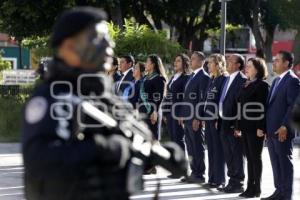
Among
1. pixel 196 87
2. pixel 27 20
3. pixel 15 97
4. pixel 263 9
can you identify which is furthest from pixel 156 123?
pixel 263 9

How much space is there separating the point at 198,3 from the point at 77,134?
24.6 meters

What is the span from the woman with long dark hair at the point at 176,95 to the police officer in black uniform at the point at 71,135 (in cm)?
718

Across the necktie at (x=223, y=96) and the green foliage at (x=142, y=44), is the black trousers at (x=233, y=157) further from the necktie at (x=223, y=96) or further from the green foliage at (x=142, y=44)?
the green foliage at (x=142, y=44)

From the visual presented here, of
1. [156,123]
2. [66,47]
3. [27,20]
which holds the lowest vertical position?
[156,123]

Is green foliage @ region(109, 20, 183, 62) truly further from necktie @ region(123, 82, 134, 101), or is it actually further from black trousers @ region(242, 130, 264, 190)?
black trousers @ region(242, 130, 264, 190)

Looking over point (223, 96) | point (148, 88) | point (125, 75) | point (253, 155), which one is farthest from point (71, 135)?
point (125, 75)

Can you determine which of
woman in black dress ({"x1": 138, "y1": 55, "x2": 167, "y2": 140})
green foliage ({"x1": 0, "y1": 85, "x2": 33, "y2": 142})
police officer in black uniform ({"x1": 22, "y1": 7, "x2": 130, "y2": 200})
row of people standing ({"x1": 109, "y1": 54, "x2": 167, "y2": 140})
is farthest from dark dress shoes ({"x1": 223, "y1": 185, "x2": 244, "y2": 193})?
green foliage ({"x1": 0, "y1": 85, "x2": 33, "y2": 142})

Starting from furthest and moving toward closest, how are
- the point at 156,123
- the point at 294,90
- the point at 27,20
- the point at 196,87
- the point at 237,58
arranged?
1. the point at 27,20
2. the point at 156,123
3. the point at 196,87
4. the point at 237,58
5. the point at 294,90

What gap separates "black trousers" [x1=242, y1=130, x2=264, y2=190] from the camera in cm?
857

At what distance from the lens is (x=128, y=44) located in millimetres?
14914

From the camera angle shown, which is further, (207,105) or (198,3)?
(198,3)

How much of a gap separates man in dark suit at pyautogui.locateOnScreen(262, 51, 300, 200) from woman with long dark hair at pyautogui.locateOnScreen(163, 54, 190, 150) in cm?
225

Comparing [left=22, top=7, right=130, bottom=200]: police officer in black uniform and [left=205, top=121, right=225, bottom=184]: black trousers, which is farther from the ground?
[left=22, top=7, right=130, bottom=200]: police officer in black uniform

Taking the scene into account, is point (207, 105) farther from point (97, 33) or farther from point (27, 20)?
point (27, 20)
